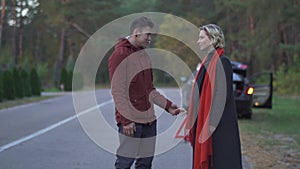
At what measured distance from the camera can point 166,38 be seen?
47.0 m

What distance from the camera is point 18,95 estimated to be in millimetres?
26391

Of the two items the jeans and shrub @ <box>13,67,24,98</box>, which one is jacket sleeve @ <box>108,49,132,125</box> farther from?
shrub @ <box>13,67,24,98</box>

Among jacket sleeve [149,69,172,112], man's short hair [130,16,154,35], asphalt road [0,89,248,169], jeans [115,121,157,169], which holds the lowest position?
asphalt road [0,89,248,169]

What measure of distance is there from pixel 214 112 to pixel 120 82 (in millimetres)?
951

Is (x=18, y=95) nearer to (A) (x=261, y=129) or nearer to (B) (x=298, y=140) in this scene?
(A) (x=261, y=129)

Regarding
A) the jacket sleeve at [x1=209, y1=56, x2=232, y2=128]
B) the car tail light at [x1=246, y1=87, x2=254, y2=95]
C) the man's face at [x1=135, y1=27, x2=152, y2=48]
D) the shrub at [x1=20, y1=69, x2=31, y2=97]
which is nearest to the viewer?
the jacket sleeve at [x1=209, y1=56, x2=232, y2=128]

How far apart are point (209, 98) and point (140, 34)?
94 centimetres

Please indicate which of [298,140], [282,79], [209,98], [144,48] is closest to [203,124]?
[209,98]

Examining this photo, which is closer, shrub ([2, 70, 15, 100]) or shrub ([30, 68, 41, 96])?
shrub ([2, 70, 15, 100])

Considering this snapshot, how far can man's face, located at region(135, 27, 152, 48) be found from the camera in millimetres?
5078

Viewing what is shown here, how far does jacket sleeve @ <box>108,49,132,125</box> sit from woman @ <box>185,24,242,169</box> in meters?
0.68

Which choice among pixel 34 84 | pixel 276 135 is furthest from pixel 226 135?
pixel 34 84

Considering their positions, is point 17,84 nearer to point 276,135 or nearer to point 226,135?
point 276,135

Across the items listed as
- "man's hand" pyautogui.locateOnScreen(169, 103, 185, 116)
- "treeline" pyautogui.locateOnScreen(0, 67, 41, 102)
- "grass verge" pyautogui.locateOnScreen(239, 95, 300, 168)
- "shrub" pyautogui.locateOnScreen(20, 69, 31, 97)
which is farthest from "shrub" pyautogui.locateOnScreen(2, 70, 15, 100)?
"man's hand" pyautogui.locateOnScreen(169, 103, 185, 116)
